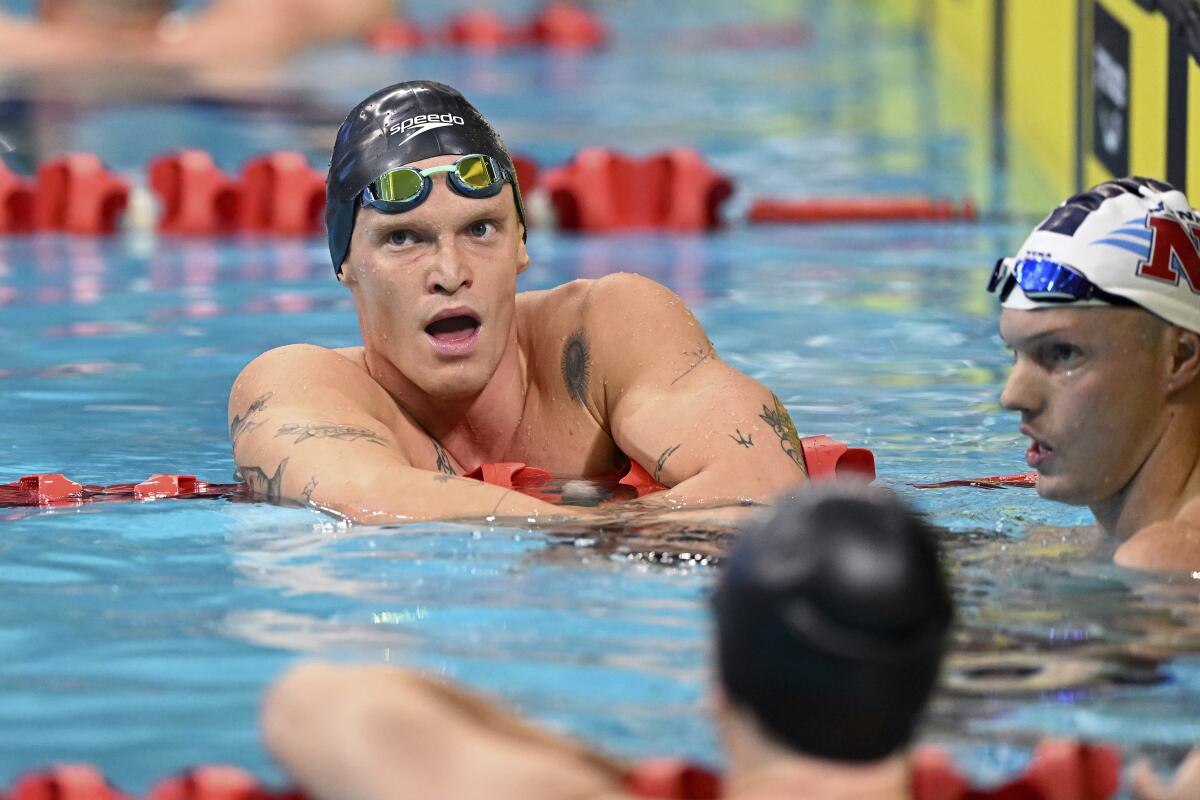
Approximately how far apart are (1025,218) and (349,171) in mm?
4968

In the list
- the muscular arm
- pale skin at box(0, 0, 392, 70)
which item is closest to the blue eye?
pale skin at box(0, 0, 392, 70)

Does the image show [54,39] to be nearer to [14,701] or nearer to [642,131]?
[642,131]

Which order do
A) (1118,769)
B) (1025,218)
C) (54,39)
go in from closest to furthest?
(1118,769)
(1025,218)
(54,39)

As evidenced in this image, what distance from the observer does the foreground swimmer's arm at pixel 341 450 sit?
13.3 ft

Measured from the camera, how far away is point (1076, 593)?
3.51 meters

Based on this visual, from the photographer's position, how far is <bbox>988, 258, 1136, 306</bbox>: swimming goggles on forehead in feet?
11.7

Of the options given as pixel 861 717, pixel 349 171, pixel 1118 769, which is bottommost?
pixel 1118 769

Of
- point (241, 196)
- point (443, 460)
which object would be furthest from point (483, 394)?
point (241, 196)

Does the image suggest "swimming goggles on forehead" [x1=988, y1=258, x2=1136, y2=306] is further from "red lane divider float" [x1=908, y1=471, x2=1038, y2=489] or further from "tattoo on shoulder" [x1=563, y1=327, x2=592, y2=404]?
"tattoo on shoulder" [x1=563, y1=327, x2=592, y2=404]

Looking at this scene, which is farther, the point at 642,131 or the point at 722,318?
the point at 642,131

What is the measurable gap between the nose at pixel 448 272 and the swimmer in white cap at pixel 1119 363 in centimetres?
120

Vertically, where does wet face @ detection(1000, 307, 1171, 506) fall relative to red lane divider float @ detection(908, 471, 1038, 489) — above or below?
above

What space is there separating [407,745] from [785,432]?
2148 millimetres

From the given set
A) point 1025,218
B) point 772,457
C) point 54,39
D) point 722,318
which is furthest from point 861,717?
point 54,39
